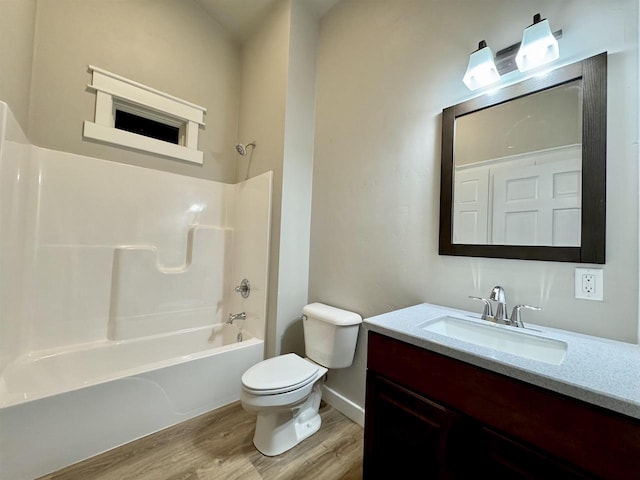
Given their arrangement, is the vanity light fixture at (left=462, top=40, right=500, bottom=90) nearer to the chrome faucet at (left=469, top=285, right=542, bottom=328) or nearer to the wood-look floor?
the chrome faucet at (left=469, top=285, right=542, bottom=328)

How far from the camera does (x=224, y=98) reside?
8.48ft

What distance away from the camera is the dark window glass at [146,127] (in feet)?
6.93

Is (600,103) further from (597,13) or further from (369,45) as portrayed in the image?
(369,45)

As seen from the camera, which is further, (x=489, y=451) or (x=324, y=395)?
(x=324, y=395)

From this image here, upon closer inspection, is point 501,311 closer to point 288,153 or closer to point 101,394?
point 288,153

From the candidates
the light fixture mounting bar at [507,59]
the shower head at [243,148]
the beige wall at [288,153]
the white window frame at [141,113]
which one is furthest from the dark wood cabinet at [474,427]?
the white window frame at [141,113]

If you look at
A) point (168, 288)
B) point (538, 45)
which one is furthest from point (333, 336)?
point (538, 45)

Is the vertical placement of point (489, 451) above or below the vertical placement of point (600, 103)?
below

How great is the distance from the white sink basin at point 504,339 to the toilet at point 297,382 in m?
0.62

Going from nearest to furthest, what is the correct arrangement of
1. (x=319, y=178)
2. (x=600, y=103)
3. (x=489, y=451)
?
(x=489, y=451) < (x=600, y=103) < (x=319, y=178)

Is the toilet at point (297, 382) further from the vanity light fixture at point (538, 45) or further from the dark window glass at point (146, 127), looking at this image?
the dark window glass at point (146, 127)

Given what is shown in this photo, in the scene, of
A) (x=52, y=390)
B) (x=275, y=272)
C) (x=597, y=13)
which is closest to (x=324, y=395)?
(x=275, y=272)

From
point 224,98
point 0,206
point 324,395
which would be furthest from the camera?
point 224,98

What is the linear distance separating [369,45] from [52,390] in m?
2.76
